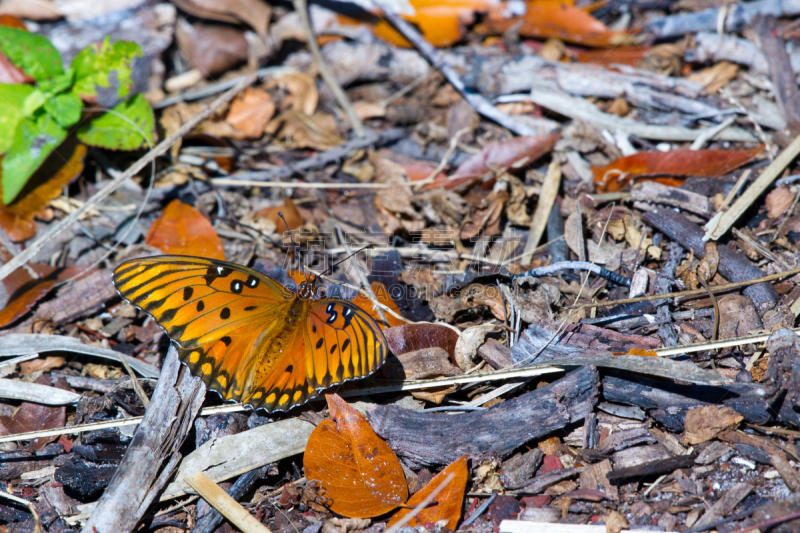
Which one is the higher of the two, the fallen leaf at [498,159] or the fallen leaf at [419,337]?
the fallen leaf at [498,159]

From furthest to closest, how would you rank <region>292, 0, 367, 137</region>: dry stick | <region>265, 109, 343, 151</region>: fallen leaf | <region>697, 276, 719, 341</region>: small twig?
<region>292, 0, 367, 137</region>: dry stick, <region>265, 109, 343, 151</region>: fallen leaf, <region>697, 276, 719, 341</region>: small twig

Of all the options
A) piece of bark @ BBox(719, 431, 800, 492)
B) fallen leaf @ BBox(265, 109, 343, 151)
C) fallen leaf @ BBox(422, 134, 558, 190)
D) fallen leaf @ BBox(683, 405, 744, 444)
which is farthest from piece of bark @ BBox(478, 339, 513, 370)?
fallen leaf @ BBox(265, 109, 343, 151)

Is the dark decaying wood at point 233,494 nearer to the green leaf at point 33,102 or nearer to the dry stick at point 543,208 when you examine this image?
the dry stick at point 543,208

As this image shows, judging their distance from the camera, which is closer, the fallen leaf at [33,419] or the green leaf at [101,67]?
the fallen leaf at [33,419]

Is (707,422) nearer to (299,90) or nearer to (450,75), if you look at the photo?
(450,75)

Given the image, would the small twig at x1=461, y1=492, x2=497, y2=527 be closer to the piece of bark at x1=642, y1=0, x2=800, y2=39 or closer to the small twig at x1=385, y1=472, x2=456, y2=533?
the small twig at x1=385, y1=472, x2=456, y2=533

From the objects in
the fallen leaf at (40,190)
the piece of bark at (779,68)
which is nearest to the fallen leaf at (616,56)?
the piece of bark at (779,68)
